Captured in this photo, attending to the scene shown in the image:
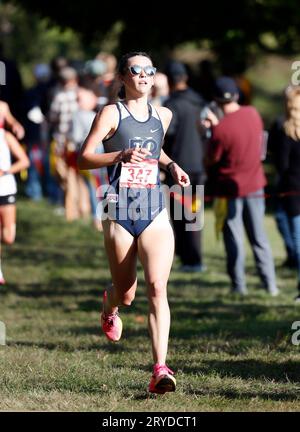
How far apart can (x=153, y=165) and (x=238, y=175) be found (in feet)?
14.5

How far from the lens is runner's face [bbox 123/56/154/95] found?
7383mm

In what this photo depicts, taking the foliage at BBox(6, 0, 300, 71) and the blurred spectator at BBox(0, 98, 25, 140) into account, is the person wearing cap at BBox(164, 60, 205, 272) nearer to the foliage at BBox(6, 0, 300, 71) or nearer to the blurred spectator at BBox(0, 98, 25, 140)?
the blurred spectator at BBox(0, 98, 25, 140)

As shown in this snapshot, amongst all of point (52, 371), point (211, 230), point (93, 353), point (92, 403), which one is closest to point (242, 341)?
point (93, 353)

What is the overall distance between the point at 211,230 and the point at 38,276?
482 cm

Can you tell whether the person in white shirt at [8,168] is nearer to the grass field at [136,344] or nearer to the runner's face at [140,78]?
the grass field at [136,344]

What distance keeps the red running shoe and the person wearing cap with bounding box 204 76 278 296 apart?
15.5 feet

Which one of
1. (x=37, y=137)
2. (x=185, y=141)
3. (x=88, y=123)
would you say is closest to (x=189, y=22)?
(x=37, y=137)

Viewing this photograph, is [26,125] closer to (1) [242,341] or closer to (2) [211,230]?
(2) [211,230]

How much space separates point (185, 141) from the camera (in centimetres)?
1362

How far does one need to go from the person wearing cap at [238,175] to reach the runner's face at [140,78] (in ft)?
13.2

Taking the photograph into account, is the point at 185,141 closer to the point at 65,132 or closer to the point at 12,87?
the point at 12,87

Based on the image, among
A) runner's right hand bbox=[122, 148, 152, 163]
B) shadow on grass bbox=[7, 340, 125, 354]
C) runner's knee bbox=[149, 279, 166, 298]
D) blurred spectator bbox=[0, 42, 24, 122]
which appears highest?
blurred spectator bbox=[0, 42, 24, 122]

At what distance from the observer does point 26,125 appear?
69.5 feet

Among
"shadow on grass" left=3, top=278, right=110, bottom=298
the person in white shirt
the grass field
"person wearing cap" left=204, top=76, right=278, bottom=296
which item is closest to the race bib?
the grass field
